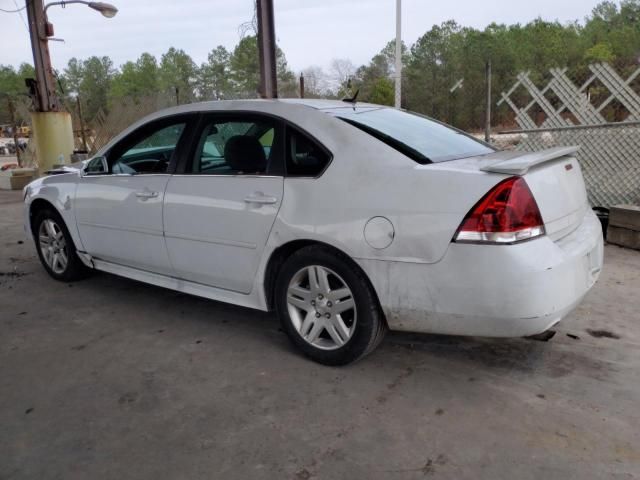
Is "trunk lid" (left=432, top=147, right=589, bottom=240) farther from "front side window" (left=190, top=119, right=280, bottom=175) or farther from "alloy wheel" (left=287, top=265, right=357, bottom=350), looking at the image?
"front side window" (left=190, top=119, right=280, bottom=175)

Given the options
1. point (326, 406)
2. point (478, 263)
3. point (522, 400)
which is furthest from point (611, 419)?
point (326, 406)

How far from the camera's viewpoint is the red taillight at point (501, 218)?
98.7 inches

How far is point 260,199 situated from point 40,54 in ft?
34.8

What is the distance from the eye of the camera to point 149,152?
424 centimetres

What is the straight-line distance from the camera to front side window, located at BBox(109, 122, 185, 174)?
3.88 m

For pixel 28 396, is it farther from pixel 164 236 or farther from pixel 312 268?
pixel 312 268

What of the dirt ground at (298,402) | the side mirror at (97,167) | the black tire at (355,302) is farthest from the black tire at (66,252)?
the black tire at (355,302)

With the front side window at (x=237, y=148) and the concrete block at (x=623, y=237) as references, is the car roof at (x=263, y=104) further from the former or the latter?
the concrete block at (x=623, y=237)

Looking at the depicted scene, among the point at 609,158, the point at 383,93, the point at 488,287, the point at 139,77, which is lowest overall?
the point at 488,287

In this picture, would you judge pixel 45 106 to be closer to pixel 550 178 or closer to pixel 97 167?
pixel 97 167

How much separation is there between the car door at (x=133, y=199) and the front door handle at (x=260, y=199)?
822 mm

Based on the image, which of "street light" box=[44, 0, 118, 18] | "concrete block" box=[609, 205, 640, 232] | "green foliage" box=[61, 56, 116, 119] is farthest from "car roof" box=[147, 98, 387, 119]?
"green foliage" box=[61, 56, 116, 119]

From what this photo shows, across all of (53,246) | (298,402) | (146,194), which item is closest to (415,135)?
(298,402)

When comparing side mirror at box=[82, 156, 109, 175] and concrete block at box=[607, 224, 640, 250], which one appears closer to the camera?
side mirror at box=[82, 156, 109, 175]
